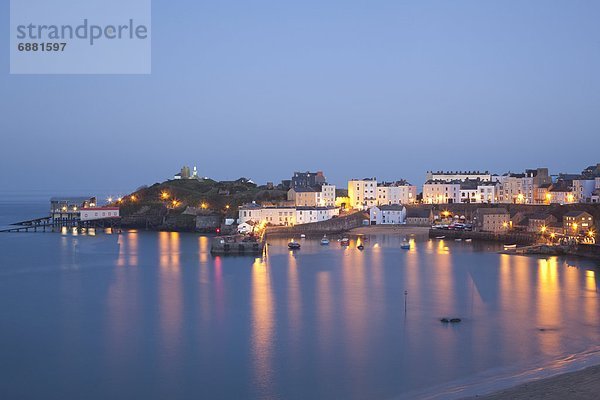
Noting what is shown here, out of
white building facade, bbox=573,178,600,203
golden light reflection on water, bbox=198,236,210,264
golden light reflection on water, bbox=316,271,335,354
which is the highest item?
white building facade, bbox=573,178,600,203

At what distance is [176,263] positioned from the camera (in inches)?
933

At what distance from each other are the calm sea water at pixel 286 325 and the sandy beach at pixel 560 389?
0.61 metres

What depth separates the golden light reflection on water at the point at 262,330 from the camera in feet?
33.6

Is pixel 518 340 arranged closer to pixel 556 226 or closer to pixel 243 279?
pixel 243 279

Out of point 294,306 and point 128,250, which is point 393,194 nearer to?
point 128,250

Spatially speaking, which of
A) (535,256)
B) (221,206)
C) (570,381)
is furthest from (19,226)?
(570,381)

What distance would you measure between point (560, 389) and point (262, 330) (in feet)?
21.2

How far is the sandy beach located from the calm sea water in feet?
2.00

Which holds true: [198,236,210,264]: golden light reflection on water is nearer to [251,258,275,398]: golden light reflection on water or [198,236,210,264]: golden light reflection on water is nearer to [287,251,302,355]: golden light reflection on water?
[287,251,302,355]: golden light reflection on water

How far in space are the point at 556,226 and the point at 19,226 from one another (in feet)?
114

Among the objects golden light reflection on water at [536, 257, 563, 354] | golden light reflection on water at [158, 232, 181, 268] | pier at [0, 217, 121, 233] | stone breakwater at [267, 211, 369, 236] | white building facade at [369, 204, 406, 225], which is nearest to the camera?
golden light reflection on water at [536, 257, 563, 354]

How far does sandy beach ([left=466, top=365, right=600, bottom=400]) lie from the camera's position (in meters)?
8.41

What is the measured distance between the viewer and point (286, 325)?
541 inches

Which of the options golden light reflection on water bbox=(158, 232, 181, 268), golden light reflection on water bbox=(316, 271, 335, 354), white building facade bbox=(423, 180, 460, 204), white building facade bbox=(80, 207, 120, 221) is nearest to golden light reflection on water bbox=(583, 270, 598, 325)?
golden light reflection on water bbox=(316, 271, 335, 354)
